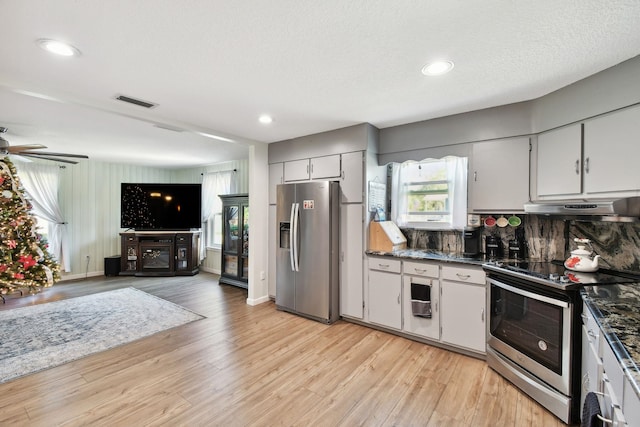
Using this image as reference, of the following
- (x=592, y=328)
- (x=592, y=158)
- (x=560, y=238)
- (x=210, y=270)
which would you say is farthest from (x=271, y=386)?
(x=210, y=270)

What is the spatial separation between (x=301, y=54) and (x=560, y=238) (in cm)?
282

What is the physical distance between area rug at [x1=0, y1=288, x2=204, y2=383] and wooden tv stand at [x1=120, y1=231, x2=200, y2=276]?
1.46 metres

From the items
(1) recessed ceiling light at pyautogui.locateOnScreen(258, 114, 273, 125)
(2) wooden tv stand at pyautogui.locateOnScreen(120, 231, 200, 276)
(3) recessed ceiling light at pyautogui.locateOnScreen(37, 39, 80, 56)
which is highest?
(1) recessed ceiling light at pyautogui.locateOnScreen(258, 114, 273, 125)

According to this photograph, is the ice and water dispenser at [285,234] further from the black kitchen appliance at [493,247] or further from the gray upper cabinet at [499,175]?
the black kitchen appliance at [493,247]

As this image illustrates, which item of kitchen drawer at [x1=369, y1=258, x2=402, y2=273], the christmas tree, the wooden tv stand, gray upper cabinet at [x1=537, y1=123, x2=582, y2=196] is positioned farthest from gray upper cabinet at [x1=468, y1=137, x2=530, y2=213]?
the wooden tv stand

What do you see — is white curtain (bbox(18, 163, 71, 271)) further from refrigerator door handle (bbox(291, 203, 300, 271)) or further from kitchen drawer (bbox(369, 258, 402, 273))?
kitchen drawer (bbox(369, 258, 402, 273))

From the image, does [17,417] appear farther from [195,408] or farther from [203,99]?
[203,99]

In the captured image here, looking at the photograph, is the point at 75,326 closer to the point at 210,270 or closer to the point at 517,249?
the point at 210,270

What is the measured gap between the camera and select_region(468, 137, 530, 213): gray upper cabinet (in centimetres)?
264

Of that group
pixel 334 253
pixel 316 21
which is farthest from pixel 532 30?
pixel 334 253

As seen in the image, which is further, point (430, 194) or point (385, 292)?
point (430, 194)

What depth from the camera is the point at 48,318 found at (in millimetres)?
3580

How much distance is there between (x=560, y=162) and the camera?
2.35 m

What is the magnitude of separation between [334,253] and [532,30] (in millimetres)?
2656
